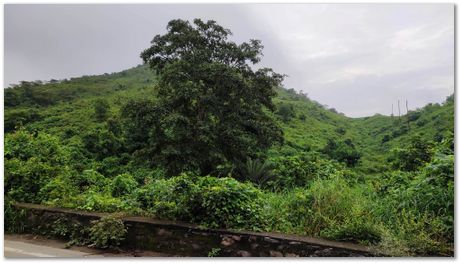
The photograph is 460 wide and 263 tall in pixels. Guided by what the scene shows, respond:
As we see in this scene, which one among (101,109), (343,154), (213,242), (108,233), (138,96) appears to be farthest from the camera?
(343,154)

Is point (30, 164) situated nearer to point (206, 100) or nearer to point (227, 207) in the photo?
point (227, 207)

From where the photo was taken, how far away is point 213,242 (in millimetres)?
4090

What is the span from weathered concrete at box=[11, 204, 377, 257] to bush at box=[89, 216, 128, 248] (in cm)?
8

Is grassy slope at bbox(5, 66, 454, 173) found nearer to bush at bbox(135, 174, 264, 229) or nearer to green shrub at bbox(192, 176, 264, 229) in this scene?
bush at bbox(135, 174, 264, 229)

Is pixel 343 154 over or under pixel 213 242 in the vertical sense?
over

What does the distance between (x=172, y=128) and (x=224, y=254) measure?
30.4 feet

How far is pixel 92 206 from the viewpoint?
4980 millimetres

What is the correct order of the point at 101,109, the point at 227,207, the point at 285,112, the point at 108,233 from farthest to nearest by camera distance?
the point at 285,112 < the point at 101,109 < the point at 108,233 < the point at 227,207

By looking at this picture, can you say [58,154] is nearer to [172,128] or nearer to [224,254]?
[224,254]

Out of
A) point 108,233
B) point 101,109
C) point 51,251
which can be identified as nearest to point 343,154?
point 101,109

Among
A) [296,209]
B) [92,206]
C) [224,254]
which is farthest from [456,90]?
[92,206]

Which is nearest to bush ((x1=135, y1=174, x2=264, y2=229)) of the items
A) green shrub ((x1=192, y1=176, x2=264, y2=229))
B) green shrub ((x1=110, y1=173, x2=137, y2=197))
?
green shrub ((x1=192, y1=176, x2=264, y2=229))

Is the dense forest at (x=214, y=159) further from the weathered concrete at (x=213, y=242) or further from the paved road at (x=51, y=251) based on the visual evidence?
the paved road at (x=51, y=251)

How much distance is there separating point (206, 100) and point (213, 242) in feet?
30.2
